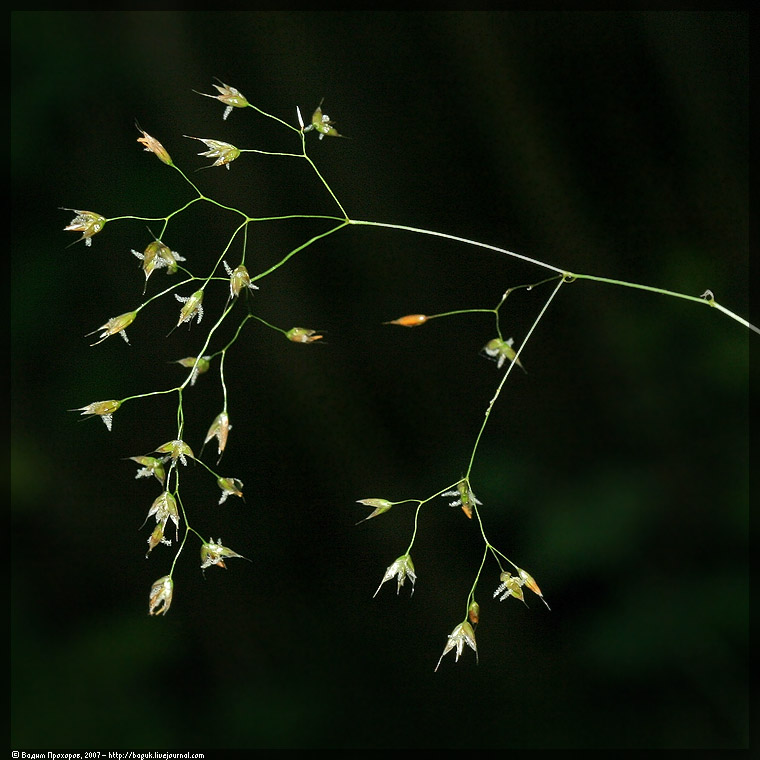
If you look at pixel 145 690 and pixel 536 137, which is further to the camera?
pixel 145 690

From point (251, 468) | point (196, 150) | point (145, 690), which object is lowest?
point (145, 690)

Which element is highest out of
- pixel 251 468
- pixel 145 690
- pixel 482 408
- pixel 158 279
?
pixel 158 279

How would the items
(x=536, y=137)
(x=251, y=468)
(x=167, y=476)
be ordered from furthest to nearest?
1. (x=251, y=468)
2. (x=536, y=137)
3. (x=167, y=476)

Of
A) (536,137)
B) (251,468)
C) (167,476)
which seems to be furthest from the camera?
(251,468)

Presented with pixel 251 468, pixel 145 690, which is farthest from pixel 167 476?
pixel 145 690

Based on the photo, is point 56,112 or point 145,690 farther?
point 145,690

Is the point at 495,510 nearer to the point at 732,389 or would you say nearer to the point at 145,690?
the point at 732,389

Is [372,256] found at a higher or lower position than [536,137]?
lower

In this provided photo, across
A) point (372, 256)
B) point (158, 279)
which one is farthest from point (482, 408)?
point (158, 279)

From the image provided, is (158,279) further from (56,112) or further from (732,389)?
(732,389)
